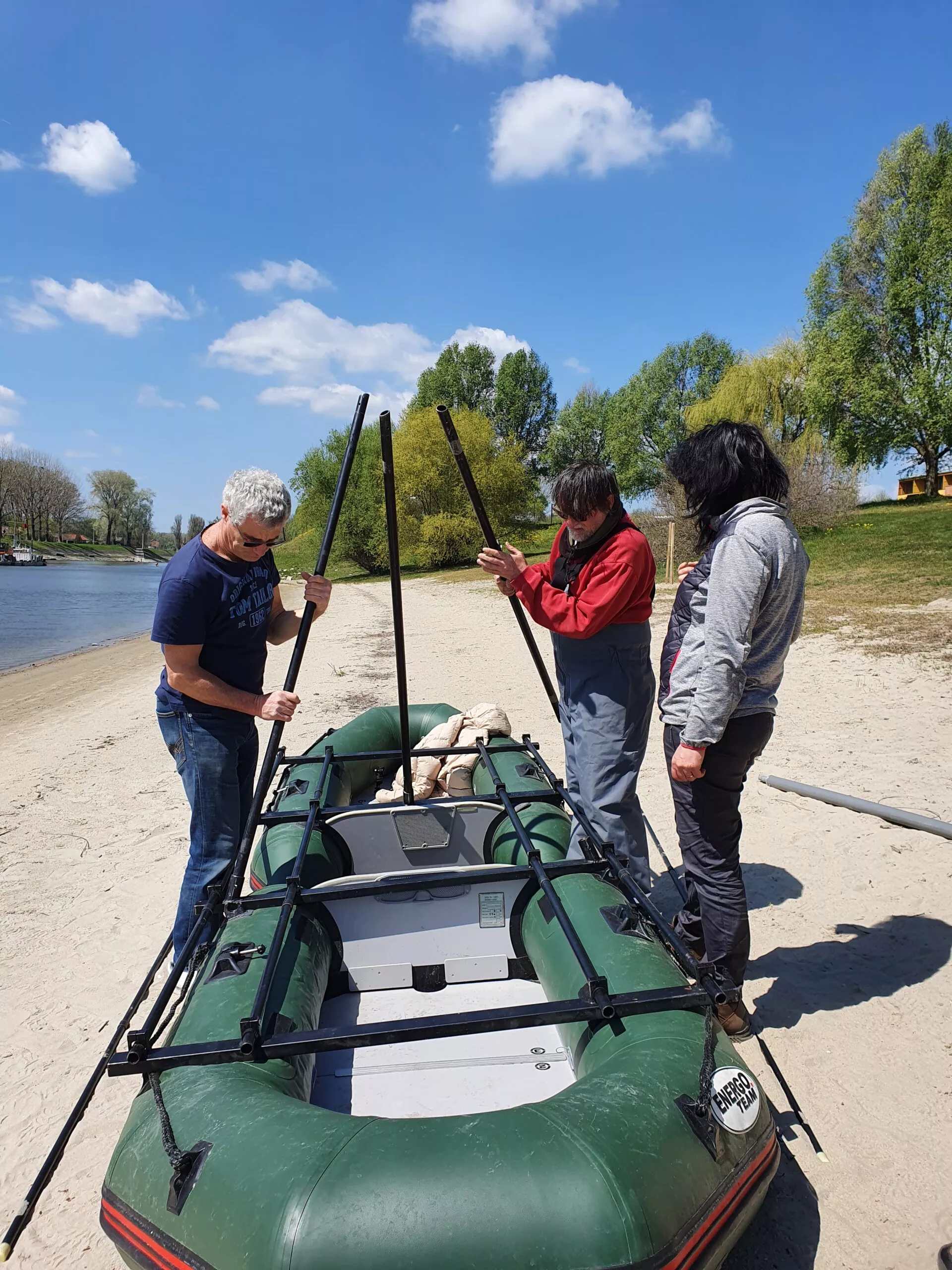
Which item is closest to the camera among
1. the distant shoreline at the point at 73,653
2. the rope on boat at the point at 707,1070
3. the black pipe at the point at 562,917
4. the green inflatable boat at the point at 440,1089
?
the green inflatable boat at the point at 440,1089

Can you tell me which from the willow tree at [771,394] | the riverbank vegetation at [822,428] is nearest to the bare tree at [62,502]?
the riverbank vegetation at [822,428]

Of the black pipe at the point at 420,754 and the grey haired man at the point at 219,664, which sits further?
the black pipe at the point at 420,754

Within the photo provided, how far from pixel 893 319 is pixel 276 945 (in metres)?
28.8

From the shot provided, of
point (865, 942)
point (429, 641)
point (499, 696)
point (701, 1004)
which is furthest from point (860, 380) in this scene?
point (701, 1004)

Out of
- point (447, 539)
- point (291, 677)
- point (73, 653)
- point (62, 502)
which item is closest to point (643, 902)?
point (291, 677)

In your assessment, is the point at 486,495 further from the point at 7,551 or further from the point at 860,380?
the point at 7,551

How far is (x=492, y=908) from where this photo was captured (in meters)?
2.98

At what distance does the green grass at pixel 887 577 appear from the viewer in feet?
34.1

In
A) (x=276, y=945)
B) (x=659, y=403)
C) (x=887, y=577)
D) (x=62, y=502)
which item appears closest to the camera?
(x=276, y=945)

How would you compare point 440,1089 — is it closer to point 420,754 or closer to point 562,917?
point 562,917

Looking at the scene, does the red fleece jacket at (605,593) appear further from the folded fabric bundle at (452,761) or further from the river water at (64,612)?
the river water at (64,612)

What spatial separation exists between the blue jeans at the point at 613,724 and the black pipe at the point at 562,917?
0.30 meters

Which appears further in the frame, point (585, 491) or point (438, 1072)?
point (585, 491)

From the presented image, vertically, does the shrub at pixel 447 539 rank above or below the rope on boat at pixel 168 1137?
above
